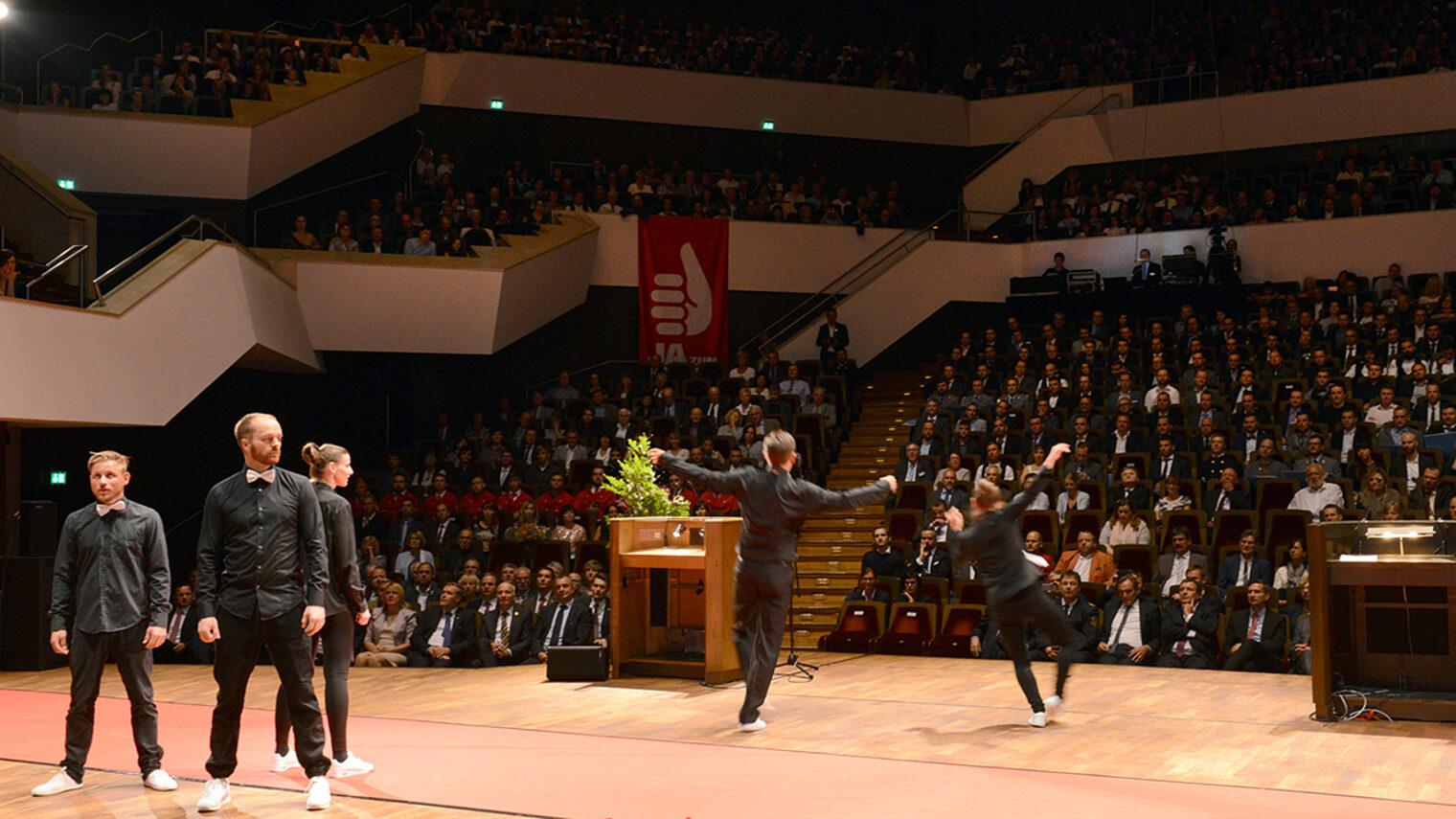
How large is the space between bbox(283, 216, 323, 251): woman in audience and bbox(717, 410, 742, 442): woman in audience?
4759mm

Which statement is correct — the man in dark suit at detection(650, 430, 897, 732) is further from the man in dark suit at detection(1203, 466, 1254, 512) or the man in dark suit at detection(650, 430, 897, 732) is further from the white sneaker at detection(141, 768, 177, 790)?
the man in dark suit at detection(1203, 466, 1254, 512)

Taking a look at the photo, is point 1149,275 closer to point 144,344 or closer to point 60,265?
point 144,344

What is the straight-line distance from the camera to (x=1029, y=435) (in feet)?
39.7

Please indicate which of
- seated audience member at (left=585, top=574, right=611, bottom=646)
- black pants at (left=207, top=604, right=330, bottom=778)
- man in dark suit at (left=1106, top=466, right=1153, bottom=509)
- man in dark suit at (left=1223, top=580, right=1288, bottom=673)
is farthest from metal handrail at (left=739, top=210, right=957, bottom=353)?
black pants at (left=207, top=604, right=330, bottom=778)

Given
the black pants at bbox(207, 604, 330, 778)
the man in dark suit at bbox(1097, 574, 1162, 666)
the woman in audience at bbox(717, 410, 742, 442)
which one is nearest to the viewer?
the black pants at bbox(207, 604, 330, 778)

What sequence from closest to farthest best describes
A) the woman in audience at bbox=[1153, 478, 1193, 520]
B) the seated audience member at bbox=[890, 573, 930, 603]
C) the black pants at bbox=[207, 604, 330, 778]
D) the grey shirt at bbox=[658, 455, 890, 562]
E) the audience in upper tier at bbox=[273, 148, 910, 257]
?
1. the black pants at bbox=[207, 604, 330, 778]
2. the grey shirt at bbox=[658, 455, 890, 562]
3. the seated audience member at bbox=[890, 573, 930, 603]
4. the woman in audience at bbox=[1153, 478, 1193, 520]
5. the audience in upper tier at bbox=[273, 148, 910, 257]

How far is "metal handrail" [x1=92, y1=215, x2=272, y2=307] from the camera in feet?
35.1

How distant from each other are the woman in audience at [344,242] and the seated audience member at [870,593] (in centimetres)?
708

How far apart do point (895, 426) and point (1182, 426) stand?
3.56 metres

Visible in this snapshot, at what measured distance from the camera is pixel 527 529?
11.5 metres

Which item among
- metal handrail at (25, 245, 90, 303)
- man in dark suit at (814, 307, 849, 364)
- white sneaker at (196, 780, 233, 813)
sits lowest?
white sneaker at (196, 780, 233, 813)

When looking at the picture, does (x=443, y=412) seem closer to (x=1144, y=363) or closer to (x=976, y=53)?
(x=1144, y=363)

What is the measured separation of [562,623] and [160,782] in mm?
4475

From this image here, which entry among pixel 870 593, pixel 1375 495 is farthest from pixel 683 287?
pixel 1375 495
